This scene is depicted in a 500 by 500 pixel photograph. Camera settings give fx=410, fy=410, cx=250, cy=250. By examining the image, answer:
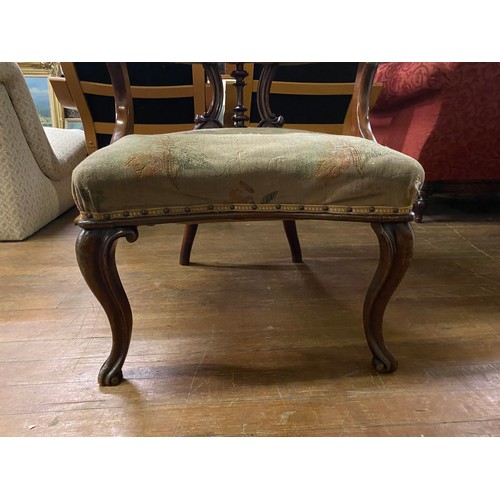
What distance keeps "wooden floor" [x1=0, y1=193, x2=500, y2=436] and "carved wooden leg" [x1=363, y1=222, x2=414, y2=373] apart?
43mm

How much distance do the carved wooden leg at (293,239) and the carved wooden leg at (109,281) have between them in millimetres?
630

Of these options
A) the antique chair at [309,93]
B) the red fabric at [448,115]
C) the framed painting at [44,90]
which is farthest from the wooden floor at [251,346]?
the framed painting at [44,90]

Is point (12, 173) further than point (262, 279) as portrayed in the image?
Yes

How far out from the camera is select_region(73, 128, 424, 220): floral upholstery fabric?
0.63 meters

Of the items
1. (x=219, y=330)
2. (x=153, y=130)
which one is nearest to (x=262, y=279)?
(x=219, y=330)

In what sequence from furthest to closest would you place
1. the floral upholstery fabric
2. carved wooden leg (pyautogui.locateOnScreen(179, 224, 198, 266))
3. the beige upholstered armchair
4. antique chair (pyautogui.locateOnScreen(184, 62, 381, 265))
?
1. antique chair (pyautogui.locateOnScreen(184, 62, 381, 265))
2. the beige upholstered armchair
3. carved wooden leg (pyautogui.locateOnScreen(179, 224, 198, 266))
4. the floral upholstery fabric

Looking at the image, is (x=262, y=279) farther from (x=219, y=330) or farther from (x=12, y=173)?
(x=12, y=173)

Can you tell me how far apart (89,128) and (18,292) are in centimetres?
77

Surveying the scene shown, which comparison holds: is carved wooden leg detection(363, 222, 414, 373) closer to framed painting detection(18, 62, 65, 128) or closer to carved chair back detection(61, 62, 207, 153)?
carved chair back detection(61, 62, 207, 153)

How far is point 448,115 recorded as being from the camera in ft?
5.41

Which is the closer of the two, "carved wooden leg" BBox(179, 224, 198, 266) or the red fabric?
"carved wooden leg" BBox(179, 224, 198, 266)

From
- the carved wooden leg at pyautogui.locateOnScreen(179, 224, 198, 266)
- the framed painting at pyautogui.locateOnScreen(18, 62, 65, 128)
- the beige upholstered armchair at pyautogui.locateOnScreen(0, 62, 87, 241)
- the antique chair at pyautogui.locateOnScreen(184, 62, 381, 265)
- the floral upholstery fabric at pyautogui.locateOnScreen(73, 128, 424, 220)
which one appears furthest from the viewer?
the framed painting at pyautogui.locateOnScreen(18, 62, 65, 128)

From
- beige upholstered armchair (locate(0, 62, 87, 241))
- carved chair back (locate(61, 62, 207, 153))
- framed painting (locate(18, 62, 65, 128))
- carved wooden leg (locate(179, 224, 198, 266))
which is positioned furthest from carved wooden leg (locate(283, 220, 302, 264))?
framed painting (locate(18, 62, 65, 128))

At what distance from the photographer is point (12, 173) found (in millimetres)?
1444
